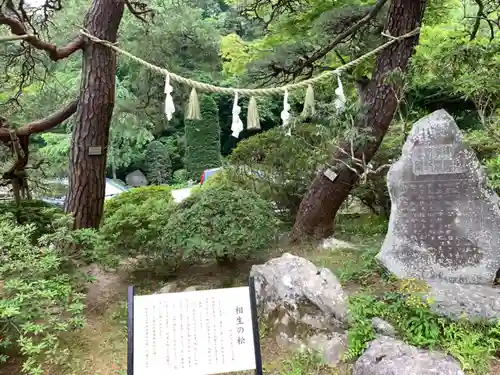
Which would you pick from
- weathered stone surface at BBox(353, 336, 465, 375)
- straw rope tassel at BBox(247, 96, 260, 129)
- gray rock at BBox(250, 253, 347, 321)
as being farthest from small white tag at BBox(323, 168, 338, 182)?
weathered stone surface at BBox(353, 336, 465, 375)

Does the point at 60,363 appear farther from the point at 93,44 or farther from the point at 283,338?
the point at 93,44

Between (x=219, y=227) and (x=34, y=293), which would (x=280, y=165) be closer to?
(x=219, y=227)

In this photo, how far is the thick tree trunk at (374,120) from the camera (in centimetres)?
466

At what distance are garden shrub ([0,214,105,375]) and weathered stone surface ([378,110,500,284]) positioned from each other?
2641 millimetres

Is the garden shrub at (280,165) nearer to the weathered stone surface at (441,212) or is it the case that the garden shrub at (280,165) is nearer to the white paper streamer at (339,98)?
the white paper streamer at (339,98)

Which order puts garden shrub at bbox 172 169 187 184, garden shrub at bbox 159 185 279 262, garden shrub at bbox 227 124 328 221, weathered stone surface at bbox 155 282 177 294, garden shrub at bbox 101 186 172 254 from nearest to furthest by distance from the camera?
garden shrub at bbox 159 185 279 262
weathered stone surface at bbox 155 282 177 294
garden shrub at bbox 101 186 172 254
garden shrub at bbox 227 124 328 221
garden shrub at bbox 172 169 187 184

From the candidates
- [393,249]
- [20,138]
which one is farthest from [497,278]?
[20,138]

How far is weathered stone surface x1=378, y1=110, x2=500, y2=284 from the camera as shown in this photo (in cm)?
357

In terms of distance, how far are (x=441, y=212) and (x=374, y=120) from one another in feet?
4.97

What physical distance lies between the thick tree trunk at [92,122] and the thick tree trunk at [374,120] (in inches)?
97.7

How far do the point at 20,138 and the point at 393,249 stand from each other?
13.8 ft

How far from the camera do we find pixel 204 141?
17172 mm

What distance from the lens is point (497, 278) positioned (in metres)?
3.58

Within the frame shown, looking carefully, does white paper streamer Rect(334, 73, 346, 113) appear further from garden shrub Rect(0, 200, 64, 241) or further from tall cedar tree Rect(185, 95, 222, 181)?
tall cedar tree Rect(185, 95, 222, 181)
